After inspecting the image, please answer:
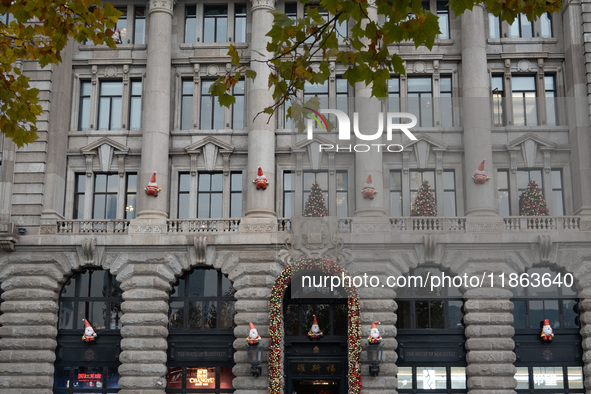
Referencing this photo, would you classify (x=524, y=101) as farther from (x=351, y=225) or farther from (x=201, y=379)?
(x=201, y=379)

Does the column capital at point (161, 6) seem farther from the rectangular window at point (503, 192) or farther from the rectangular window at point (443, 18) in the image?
the rectangular window at point (503, 192)

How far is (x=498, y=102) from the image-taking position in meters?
36.6

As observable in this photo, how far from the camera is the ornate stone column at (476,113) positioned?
3459 cm

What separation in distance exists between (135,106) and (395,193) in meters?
12.4

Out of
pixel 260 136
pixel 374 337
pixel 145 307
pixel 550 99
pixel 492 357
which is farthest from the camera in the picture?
pixel 550 99

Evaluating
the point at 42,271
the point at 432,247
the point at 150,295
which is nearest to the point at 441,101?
the point at 432,247

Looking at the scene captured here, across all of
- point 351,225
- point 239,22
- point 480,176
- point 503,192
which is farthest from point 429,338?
point 239,22

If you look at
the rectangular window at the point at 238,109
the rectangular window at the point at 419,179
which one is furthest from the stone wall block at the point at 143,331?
the rectangular window at the point at 419,179

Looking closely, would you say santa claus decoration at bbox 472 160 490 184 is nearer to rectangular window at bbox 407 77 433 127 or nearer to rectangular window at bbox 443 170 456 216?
rectangular window at bbox 443 170 456 216

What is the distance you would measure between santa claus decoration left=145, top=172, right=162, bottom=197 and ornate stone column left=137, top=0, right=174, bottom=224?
0.28m

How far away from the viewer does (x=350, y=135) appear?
36.4 metres

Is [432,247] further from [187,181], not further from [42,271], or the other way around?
[42,271]

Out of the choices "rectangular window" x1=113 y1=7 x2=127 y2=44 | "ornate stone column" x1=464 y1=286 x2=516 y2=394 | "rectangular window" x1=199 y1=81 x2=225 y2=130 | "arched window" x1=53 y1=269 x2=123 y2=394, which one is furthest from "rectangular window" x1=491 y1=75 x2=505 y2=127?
"arched window" x1=53 y1=269 x2=123 y2=394

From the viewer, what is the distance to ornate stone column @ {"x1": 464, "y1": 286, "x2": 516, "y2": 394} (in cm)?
3228
